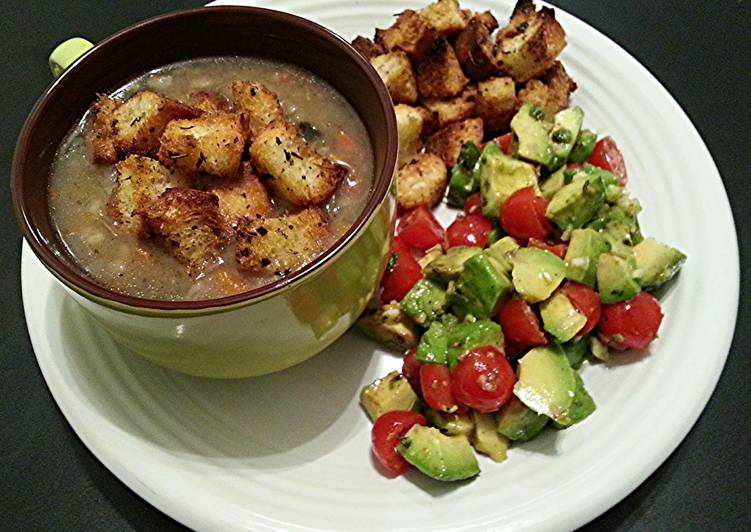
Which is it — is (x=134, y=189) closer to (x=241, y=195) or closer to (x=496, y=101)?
(x=241, y=195)

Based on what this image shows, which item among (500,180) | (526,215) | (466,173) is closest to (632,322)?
(526,215)

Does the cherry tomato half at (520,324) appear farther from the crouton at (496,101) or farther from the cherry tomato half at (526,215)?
the crouton at (496,101)

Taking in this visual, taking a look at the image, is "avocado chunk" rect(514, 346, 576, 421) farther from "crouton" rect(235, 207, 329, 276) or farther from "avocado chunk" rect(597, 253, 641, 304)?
"crouton" rect(235, 207, 329, 276)

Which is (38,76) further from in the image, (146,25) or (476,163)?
(476,163)

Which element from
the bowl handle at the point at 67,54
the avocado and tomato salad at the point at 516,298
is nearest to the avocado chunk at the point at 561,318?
the avocado and tomato salad at the point at 516,298

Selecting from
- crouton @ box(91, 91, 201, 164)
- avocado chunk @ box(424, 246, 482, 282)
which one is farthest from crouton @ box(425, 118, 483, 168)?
crouton @ box(91, 91, 201, 164)

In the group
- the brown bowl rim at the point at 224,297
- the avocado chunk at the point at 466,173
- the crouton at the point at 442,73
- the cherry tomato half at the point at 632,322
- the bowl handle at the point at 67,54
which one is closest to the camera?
the brown bowl rim at the point at 224,297

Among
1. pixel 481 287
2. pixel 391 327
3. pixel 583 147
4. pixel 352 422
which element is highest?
pixel 583 147
